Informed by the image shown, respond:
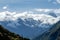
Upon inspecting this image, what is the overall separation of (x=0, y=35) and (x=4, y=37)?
3.62 feet

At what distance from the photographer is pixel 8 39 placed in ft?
200

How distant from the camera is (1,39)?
6022cm

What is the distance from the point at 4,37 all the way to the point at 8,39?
3.62 feet

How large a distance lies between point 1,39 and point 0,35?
1075mm

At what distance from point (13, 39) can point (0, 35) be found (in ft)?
11.8

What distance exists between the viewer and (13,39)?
62.1 meters

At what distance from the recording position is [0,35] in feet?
199

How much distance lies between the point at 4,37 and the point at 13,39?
256 cm

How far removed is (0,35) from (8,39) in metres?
2.20
